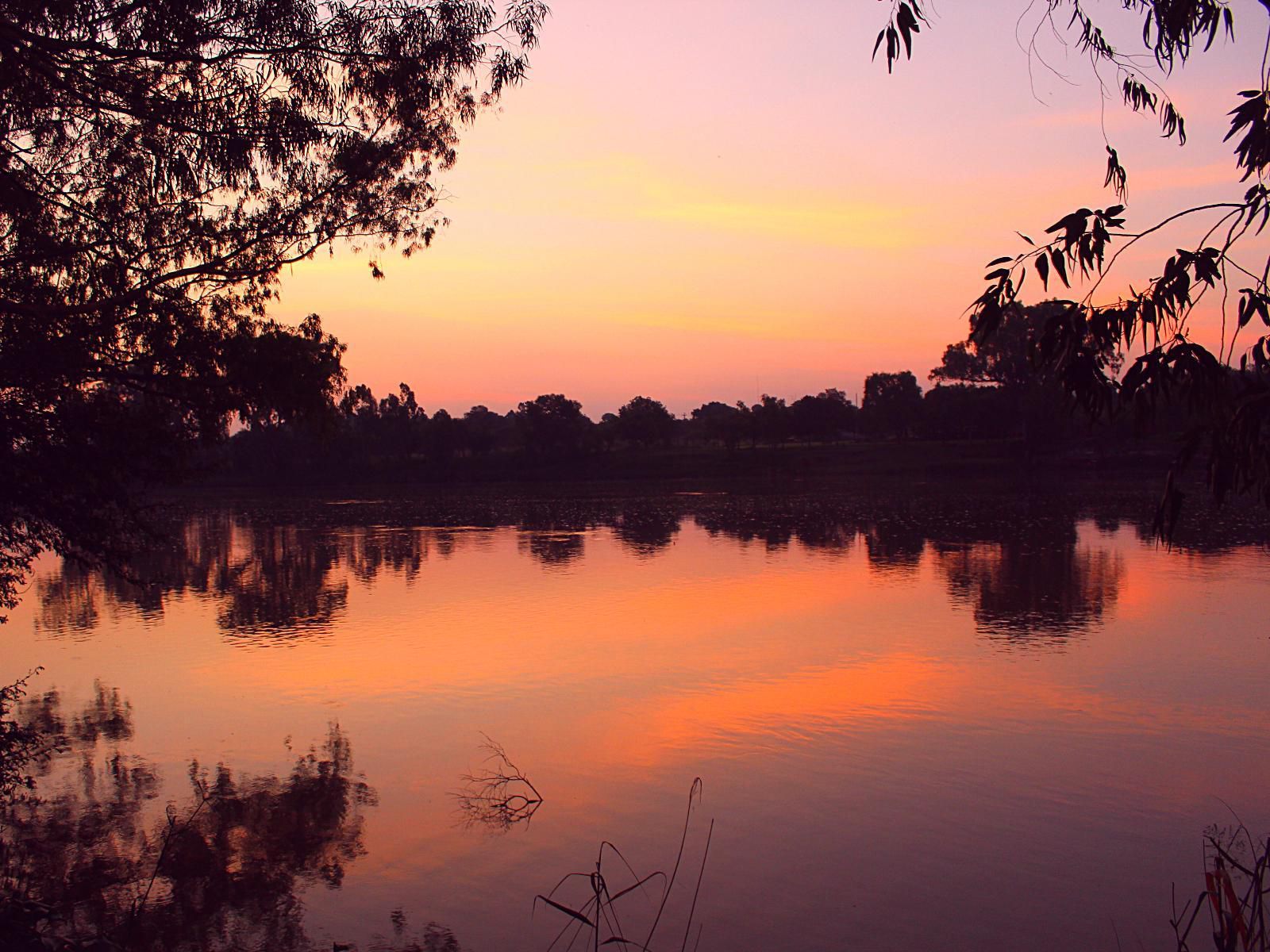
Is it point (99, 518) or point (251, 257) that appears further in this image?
point (251, 257)

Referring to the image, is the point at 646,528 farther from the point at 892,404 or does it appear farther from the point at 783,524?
the point at 892,404

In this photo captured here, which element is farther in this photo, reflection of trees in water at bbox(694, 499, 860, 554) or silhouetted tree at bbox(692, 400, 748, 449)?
silhouetted tree at bbox(692, 400, 748, 449)

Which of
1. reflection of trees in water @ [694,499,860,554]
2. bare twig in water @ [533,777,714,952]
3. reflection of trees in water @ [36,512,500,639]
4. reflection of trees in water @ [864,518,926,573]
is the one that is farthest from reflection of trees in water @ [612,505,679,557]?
bare twig in water @ [533,777,714,952]

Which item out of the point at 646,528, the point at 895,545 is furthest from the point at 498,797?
the point at 646,528

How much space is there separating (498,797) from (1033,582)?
14.0m

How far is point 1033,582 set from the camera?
19953 millimetres

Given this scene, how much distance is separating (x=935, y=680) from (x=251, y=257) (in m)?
8.61

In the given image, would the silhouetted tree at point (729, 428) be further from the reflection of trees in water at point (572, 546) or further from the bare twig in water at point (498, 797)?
the bare twig in water at point (498, 797)

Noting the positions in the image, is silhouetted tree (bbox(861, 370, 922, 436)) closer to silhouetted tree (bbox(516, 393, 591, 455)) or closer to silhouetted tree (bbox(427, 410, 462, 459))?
silhouetted tree (bbox(516, 393, 591, 455))

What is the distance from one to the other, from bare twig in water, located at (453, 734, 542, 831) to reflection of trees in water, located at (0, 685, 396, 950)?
832 mm

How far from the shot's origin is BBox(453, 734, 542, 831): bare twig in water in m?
8.34

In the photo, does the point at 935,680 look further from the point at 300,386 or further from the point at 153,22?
the point at 153,22

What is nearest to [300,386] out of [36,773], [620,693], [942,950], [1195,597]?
[36,773]

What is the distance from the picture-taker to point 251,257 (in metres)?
10.3
